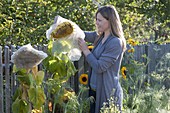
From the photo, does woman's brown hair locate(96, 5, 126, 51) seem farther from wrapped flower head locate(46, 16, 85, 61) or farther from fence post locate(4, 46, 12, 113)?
fence post locate(4, 46, 12, 113)

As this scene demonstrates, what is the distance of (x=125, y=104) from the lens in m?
5.48

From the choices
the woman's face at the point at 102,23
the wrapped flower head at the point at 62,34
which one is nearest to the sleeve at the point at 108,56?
the woman's face at the point at 102,23

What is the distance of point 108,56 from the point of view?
392cm

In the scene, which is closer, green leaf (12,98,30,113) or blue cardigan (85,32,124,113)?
green leaf (12,98,30,113)

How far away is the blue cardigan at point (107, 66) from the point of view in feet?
12.9

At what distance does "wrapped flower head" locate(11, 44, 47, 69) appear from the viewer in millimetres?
3484

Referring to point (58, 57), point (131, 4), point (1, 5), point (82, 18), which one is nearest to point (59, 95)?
point (58, 57)

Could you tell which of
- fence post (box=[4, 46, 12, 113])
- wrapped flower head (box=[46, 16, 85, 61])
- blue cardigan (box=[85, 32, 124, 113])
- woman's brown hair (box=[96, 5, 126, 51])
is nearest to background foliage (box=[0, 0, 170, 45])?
fence post (box=[4, 46, 12, 113])

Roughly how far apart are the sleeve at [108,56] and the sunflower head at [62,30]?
1.19 feet

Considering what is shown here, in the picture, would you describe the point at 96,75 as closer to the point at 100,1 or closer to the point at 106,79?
the point at 106,79

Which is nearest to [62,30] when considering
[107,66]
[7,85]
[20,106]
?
[107,66]

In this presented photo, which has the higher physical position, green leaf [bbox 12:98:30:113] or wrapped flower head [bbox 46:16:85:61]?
wrapped flower head [bbox 46:16:85:61]

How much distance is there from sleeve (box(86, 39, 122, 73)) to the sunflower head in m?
0.36

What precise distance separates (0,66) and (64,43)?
0.93m
